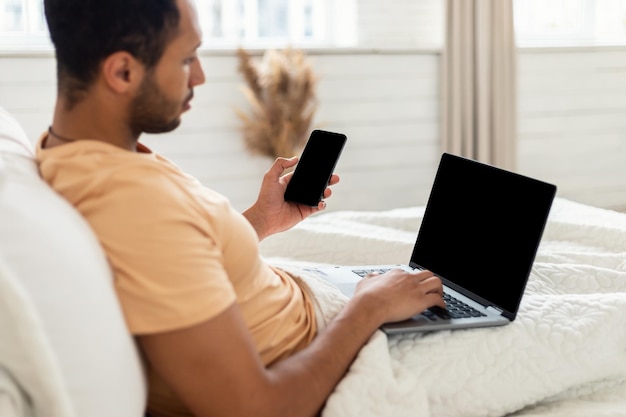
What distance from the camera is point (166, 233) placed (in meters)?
0.88

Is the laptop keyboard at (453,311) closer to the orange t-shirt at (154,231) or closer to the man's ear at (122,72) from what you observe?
the orange t-shirt at (154,231)

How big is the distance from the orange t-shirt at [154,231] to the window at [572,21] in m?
3.76

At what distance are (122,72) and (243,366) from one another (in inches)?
15.0

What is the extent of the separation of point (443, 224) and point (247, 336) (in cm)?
59

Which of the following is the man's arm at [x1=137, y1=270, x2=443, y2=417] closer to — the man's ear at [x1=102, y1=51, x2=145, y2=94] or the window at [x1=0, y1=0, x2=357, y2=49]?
the man's ear at [x1=102, y1=51, x2=145, y2=94]

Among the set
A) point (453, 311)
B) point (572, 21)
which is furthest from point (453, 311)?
point (572, 21)

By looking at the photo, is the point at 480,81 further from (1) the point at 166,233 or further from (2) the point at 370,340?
(1) the point at 166,233

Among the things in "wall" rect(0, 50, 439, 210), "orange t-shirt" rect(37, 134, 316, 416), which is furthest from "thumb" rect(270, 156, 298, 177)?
"wall" rect(0, 50, 439, 210)

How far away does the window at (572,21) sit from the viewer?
14.5 ft

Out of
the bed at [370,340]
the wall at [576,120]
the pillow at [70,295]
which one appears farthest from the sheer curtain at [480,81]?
the pillow at [70,295]

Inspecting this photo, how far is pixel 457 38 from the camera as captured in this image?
3846 millimetres

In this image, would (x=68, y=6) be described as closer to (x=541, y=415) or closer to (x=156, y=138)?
(x=541, y=415)

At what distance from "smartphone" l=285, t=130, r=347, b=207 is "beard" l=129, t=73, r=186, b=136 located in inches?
20.2

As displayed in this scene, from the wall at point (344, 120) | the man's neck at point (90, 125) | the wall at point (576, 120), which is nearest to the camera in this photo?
the man's neck at point (90, 125)
